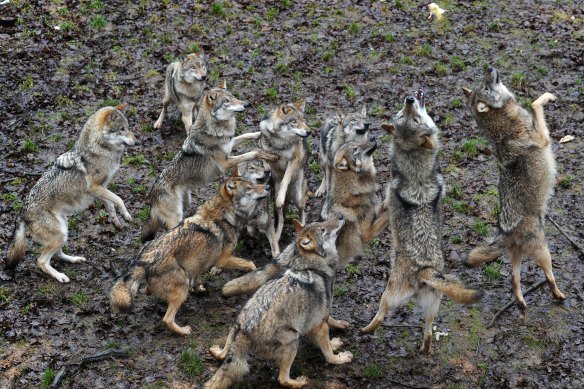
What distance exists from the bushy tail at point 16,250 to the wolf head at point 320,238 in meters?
3.78

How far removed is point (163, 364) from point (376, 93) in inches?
295

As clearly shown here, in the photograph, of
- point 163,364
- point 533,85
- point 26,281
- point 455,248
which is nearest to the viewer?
point 163,364

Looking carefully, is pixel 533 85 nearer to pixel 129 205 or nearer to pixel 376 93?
pixel 376 93

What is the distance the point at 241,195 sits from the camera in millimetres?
8180

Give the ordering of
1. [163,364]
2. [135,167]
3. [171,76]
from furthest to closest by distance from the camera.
Answer: [171,76], [135,167], [163,364]

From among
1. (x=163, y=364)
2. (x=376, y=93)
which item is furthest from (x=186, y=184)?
(x=376, y=93)

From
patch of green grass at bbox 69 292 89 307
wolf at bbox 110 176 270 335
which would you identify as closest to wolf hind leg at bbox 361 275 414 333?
wolf at bbox 110 176 270 335

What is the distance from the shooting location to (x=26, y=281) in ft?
28.5

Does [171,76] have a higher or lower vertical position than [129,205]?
higher

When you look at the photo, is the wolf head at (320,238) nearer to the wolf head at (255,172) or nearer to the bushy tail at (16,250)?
the wolf head at (255,172)

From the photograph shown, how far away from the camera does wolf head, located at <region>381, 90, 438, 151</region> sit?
7727 millimetres

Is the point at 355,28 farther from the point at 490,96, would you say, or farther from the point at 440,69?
the point at 490,96

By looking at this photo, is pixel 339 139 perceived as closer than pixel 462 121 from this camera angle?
Yes

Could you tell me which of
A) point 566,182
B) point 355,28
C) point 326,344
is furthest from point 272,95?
point 326,344
